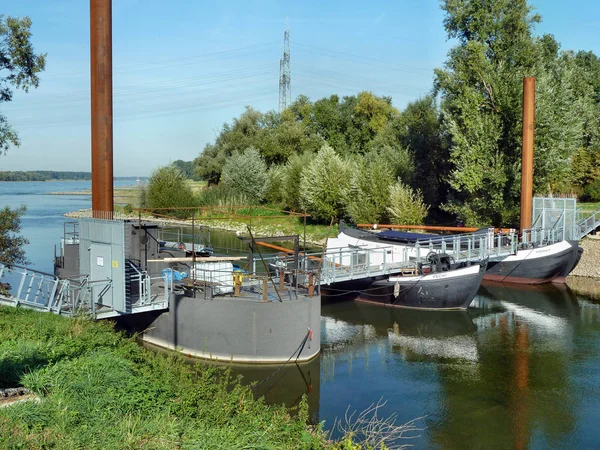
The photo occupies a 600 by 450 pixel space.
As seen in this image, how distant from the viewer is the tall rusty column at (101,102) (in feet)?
67.1

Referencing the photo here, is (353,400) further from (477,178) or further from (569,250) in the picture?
(477,178)

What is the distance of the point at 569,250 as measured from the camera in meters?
29.6

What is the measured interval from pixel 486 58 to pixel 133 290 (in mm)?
30083

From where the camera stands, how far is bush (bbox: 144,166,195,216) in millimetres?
54812

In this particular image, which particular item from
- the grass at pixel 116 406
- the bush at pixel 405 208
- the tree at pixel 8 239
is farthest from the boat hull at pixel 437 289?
the bush at pixel 405 208

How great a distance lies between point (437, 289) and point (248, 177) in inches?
1527

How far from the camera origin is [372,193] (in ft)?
145

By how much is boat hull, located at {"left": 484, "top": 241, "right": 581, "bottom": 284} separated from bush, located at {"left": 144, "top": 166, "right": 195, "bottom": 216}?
103 ft

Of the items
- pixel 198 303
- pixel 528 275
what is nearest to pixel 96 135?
pixel 198 303

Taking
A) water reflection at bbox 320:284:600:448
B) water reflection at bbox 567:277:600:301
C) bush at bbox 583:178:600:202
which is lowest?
water reflection at bbox 320:284:600:448

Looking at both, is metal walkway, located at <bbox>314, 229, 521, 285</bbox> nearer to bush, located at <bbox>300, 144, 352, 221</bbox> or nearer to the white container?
the white container

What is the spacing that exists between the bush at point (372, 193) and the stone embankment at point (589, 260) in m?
13.3

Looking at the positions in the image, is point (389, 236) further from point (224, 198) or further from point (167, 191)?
point (224, 198)

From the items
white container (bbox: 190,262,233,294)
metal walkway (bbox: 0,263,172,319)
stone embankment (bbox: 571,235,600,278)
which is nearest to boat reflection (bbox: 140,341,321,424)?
metal walkway (bbox: 0,263,172,319)
